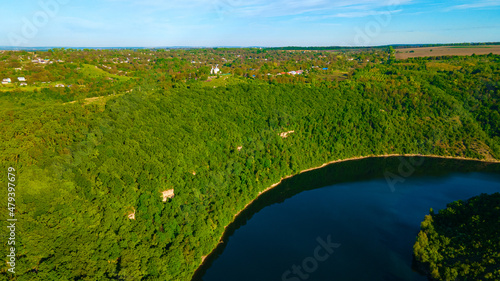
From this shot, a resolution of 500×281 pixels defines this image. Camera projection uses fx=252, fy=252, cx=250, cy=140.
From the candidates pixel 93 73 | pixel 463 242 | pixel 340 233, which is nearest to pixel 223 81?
pixel 93 73

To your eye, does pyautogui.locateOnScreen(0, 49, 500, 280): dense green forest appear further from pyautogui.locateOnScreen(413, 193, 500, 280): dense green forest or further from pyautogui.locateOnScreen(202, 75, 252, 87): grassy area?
pyautogui.locateOnScreen(413, 193, 500, 280): dense green forest

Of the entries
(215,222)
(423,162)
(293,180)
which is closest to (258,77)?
(293,180)

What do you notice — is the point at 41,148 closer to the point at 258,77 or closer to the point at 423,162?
the point at 258,77

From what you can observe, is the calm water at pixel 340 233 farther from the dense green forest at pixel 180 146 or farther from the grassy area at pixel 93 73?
the grassy area at pixel 93 73

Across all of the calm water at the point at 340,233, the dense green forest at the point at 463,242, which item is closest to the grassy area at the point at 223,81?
the calm water at the point at 340,233

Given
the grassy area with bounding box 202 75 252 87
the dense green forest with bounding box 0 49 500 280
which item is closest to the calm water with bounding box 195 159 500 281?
the dense green forest with bounding box 0 49 500 280

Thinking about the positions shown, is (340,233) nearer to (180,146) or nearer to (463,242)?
(463,242)
